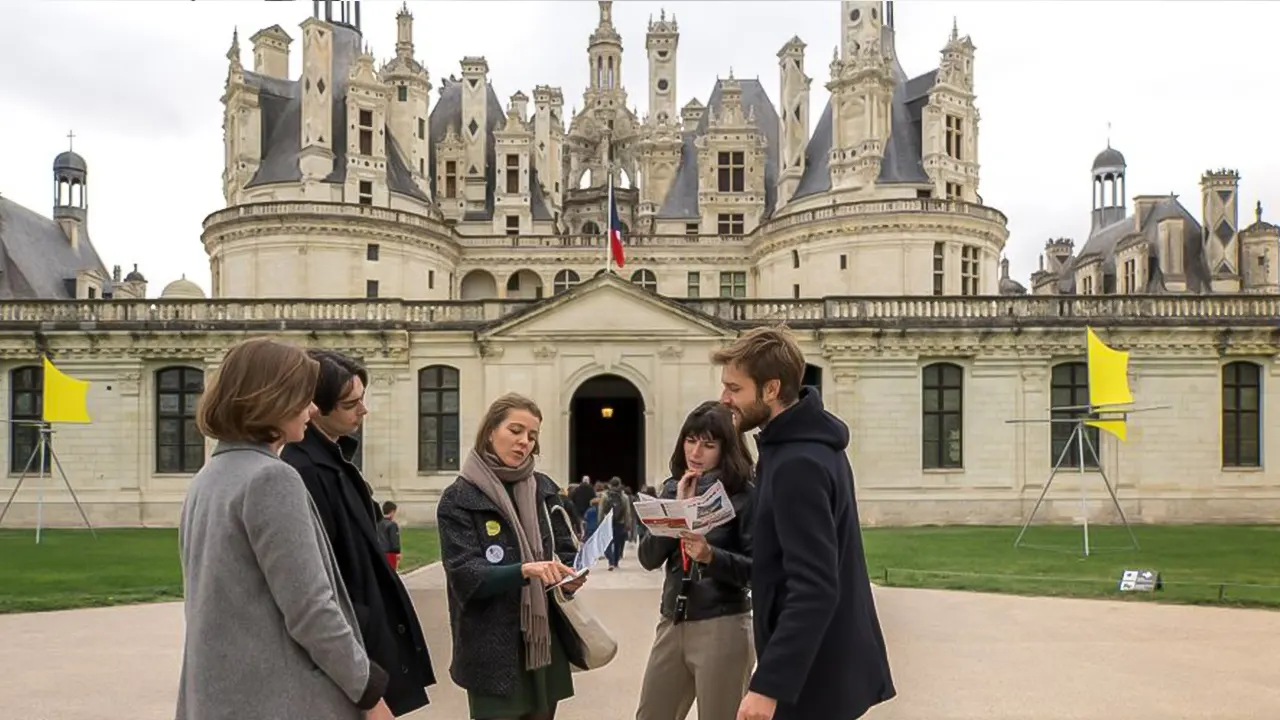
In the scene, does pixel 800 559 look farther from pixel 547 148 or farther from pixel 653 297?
pixel 547 148

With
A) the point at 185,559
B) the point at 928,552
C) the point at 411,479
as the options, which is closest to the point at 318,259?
the point at 411,479

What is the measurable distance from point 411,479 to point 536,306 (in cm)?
589

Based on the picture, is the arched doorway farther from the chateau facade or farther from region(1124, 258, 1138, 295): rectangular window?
region(1124, 258, 1138, 295): rectangular window

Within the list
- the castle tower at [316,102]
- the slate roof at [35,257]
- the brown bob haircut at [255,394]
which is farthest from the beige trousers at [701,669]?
the slate roof at [35,257]

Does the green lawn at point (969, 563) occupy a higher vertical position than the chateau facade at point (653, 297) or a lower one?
lower

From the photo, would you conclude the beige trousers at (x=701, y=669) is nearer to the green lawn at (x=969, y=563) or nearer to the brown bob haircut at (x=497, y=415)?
the brown bob haircut at (x=497, y=415)

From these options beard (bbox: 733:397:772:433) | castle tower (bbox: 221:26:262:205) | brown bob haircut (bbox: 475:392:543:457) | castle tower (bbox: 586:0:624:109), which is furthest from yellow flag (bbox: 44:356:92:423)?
castle tower (bbox: 586:0:624:109)

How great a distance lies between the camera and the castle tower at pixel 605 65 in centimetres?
5725

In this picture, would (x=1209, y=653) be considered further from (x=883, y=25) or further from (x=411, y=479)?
(x=883, y=25)

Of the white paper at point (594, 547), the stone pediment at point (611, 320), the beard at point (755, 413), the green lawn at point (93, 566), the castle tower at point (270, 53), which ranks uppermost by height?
the castle tower at point (270, 53)

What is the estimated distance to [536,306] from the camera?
92.8 feet

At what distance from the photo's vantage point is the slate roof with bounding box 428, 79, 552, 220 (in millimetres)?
44875

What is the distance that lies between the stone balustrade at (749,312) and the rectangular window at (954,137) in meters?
10.3

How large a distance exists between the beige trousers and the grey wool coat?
86.2 inches
